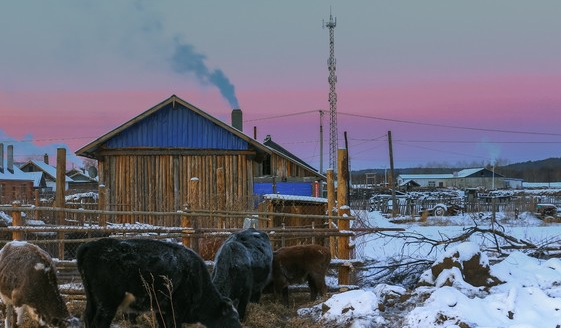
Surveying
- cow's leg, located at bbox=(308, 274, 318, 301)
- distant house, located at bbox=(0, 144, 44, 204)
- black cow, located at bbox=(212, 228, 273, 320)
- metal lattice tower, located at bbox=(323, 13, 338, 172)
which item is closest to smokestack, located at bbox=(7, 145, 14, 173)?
distant house, located at bbox=(0, 144, 44, 204)

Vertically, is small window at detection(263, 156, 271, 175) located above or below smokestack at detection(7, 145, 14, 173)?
below

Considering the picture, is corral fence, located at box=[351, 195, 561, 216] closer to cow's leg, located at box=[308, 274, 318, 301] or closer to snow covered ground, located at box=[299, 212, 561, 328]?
cow's leg, located at box=[308, 274, 318, 301]

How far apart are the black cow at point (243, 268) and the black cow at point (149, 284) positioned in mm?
845

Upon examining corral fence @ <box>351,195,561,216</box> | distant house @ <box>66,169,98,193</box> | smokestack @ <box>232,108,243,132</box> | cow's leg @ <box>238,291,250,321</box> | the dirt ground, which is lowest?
the dirt ground

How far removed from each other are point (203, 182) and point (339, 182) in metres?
9.42

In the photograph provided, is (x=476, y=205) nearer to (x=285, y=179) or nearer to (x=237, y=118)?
(x=237, y=118)

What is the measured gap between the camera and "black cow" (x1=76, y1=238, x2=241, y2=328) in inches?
237

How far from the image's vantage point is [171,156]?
1912cm

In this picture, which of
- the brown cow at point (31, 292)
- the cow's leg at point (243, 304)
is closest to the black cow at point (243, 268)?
the cow's leg at point (243, 304)

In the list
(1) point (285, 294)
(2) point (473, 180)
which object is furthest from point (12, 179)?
(2) point (473, 180)

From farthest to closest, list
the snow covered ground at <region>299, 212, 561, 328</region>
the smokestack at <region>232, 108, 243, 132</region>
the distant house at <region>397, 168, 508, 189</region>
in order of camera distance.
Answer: the distant house at <region>397, 168, 508, 189</region>, the smokestack at <region>232, 108, 243, 132</region>, the snow covered ground at <region>299, 212, 561, 328</region>

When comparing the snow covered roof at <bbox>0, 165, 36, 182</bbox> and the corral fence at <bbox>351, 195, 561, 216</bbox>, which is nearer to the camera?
the corral fence at <bbox>351, 195, 561, 216</bbox>

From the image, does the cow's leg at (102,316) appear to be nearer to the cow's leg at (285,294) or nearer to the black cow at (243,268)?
the black cow at (243,268)

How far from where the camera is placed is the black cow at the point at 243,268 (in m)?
7.69
